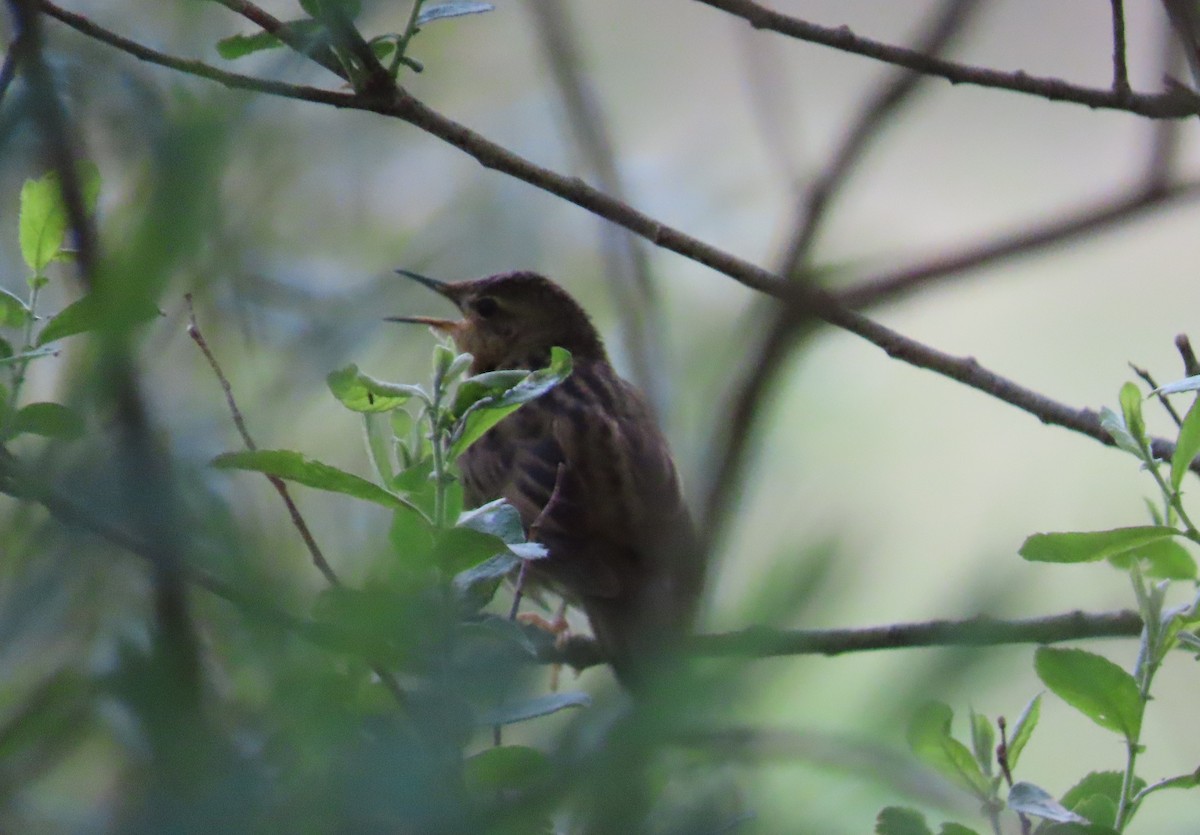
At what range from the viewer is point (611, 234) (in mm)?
3439

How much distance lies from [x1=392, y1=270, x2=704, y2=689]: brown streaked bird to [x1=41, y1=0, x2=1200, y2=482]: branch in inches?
38.1

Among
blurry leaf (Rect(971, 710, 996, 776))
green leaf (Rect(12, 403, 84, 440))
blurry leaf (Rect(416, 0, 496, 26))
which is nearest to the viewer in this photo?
green leaf (Rect(12, 403, 84, 440))

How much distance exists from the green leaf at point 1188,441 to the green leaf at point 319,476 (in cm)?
81

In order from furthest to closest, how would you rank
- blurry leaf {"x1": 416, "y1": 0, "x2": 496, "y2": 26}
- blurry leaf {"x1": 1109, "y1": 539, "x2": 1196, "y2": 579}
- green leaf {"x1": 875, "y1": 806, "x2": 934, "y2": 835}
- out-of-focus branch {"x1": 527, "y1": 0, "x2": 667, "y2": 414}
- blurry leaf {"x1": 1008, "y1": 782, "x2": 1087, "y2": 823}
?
out-of-focus branch {"x1": 527, "y1": 0, "x2": 667, "y2": 414}
blurry leaf {"x1": 416, "y1": 0, "x2": 496, "y2": 26}
blurry leaf {"x1": 1109, "y1": 539, "x2": 1196, "y2": 579}
blurry leaf {"x1": 1008, "y1": 782, "x2": 1087, "y2": 823}
green leaf {"x1": 875, "y1": 806, "x2": 934, "y2": 835}

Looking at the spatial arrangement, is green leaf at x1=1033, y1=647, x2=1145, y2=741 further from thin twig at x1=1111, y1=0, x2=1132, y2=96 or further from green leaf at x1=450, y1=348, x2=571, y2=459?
thin twig at x1=1111, y1=0, x2=1132, y2=96

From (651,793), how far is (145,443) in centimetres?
25

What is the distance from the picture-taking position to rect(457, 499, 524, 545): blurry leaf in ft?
3.70

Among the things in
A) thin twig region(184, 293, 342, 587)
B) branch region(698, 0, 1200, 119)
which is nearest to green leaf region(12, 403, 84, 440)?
thin twig region(184, 293, 342, 587)

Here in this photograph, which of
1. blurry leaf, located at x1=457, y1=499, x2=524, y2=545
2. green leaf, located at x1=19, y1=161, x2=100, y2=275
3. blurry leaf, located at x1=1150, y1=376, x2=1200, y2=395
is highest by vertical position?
blurry leaf, located at x1=1150, y1=376, x2=1200, y2=395

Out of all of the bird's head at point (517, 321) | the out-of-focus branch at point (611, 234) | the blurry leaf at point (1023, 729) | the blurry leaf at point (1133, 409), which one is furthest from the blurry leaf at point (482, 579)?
the bird's head at point (517, 321)

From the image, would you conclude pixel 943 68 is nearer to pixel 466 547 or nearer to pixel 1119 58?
pixel 1119 58

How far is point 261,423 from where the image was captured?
0.72 metres

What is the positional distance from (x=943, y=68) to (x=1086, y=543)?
951mm

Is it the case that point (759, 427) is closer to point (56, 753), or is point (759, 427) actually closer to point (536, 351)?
point (56, 753)
